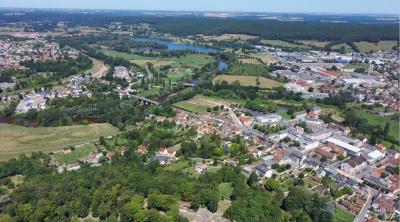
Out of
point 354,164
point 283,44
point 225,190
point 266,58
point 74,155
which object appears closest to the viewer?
point 225,190

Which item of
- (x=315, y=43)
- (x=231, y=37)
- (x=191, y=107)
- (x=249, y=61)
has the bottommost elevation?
(x=191, y=107)

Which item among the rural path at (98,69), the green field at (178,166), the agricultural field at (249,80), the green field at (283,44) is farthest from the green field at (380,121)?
the green field at (283,44)

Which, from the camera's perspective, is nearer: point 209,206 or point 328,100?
point 209,206

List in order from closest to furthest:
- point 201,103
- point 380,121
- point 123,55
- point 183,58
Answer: point 380,121, point 201,103, point 183,58, point 123,55

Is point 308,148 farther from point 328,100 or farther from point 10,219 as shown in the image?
point 10,219

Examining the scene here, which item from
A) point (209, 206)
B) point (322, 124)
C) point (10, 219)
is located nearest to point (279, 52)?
point (322, 124)

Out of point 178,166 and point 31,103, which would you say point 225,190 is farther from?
point 31,103

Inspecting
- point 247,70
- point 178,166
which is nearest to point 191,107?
point 178,166
